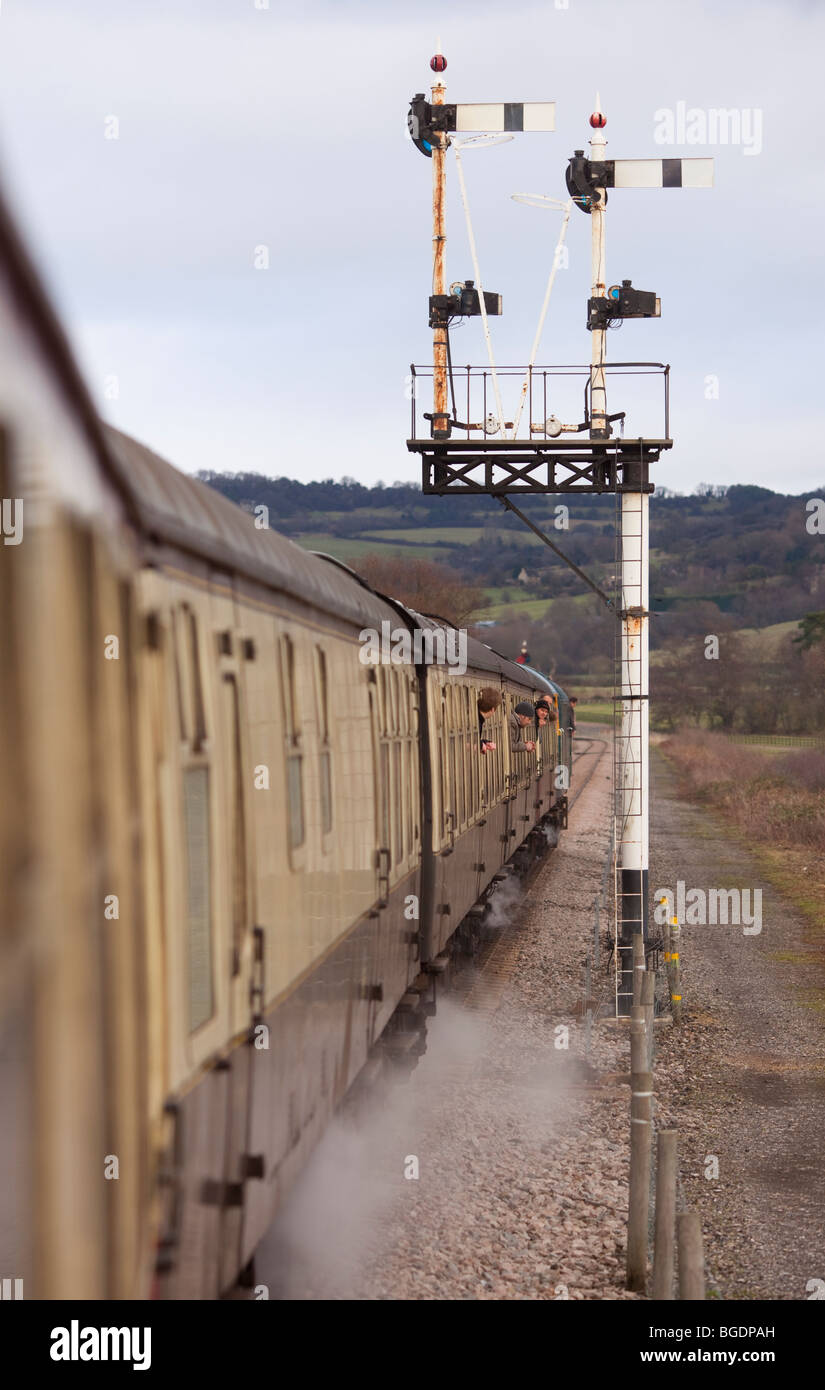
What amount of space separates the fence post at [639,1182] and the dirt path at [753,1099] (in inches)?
19.7

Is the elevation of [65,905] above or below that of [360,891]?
above

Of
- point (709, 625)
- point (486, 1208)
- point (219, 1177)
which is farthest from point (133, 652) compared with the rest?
point (709, 625)

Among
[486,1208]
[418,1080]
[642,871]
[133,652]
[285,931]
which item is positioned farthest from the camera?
[642,871]

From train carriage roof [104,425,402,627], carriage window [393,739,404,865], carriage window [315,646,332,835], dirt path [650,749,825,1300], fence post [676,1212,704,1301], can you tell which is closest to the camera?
train carriage roof [104,425,402,627]

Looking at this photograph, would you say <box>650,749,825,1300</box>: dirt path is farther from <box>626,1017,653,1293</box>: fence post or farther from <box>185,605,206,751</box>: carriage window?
<box>185,605,206,751</box>: carriage window

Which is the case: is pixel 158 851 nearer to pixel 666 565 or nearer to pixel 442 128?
pixel 442 128

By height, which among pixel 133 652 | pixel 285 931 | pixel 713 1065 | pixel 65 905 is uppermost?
pixel 133 652

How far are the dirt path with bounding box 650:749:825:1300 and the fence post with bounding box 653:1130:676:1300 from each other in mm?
996

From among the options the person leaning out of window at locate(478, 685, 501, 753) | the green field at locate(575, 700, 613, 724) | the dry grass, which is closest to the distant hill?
the green field at locate(575, 700, 613, 724)

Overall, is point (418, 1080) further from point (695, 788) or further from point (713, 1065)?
point (695, 788)

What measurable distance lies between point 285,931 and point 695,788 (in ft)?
152

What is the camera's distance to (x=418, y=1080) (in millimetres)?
11633

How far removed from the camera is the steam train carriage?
2.00 metres

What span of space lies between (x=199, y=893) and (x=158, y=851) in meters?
0.64
